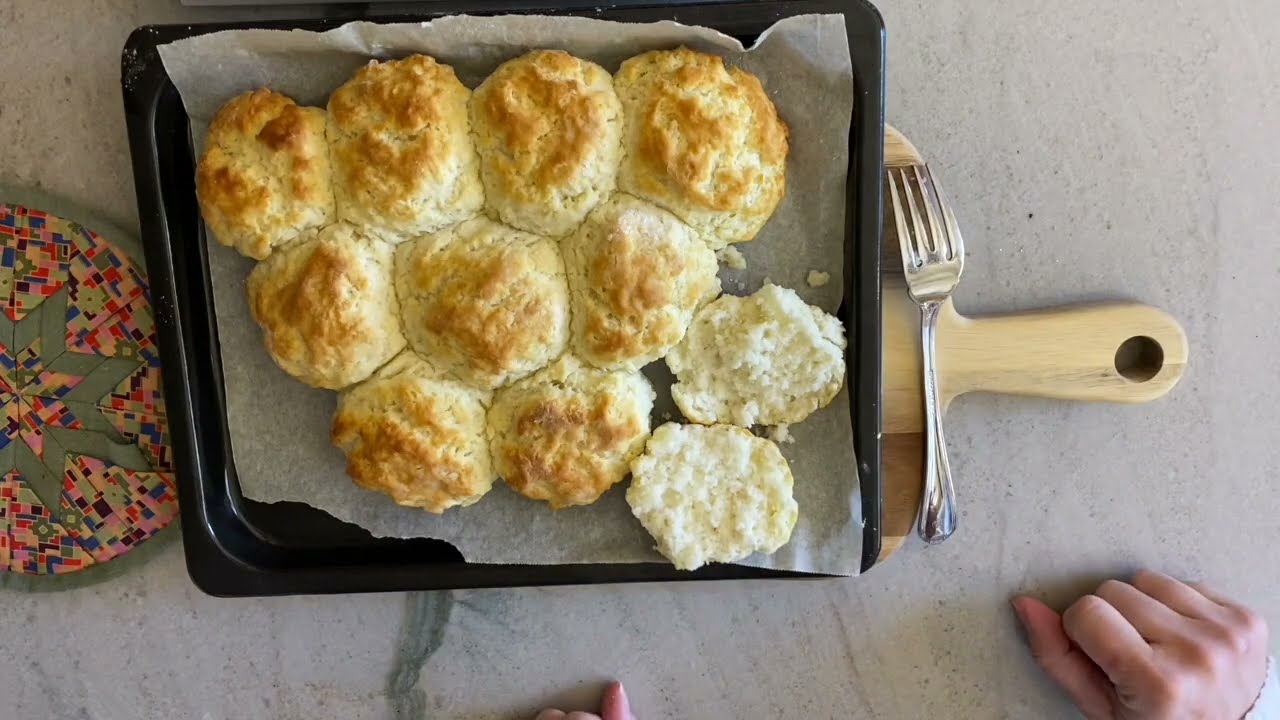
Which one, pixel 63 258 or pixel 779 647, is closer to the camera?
pixel 63 258

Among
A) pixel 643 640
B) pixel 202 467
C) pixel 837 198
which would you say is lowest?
pixel 643 640

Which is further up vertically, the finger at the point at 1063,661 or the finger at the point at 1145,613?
the finger at the point at 1145,613

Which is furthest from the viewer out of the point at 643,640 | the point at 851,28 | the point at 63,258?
the point at 643,640

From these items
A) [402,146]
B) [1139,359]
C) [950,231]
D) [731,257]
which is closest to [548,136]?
[402,146]

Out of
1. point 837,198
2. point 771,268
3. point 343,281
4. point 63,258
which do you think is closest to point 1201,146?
point 837,198

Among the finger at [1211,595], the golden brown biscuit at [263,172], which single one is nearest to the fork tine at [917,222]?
the finger at [1211,595]

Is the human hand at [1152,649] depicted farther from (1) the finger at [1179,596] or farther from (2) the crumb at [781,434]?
(2) the crumb at [781,434]

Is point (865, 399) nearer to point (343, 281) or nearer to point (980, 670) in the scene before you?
point (980, 670)
